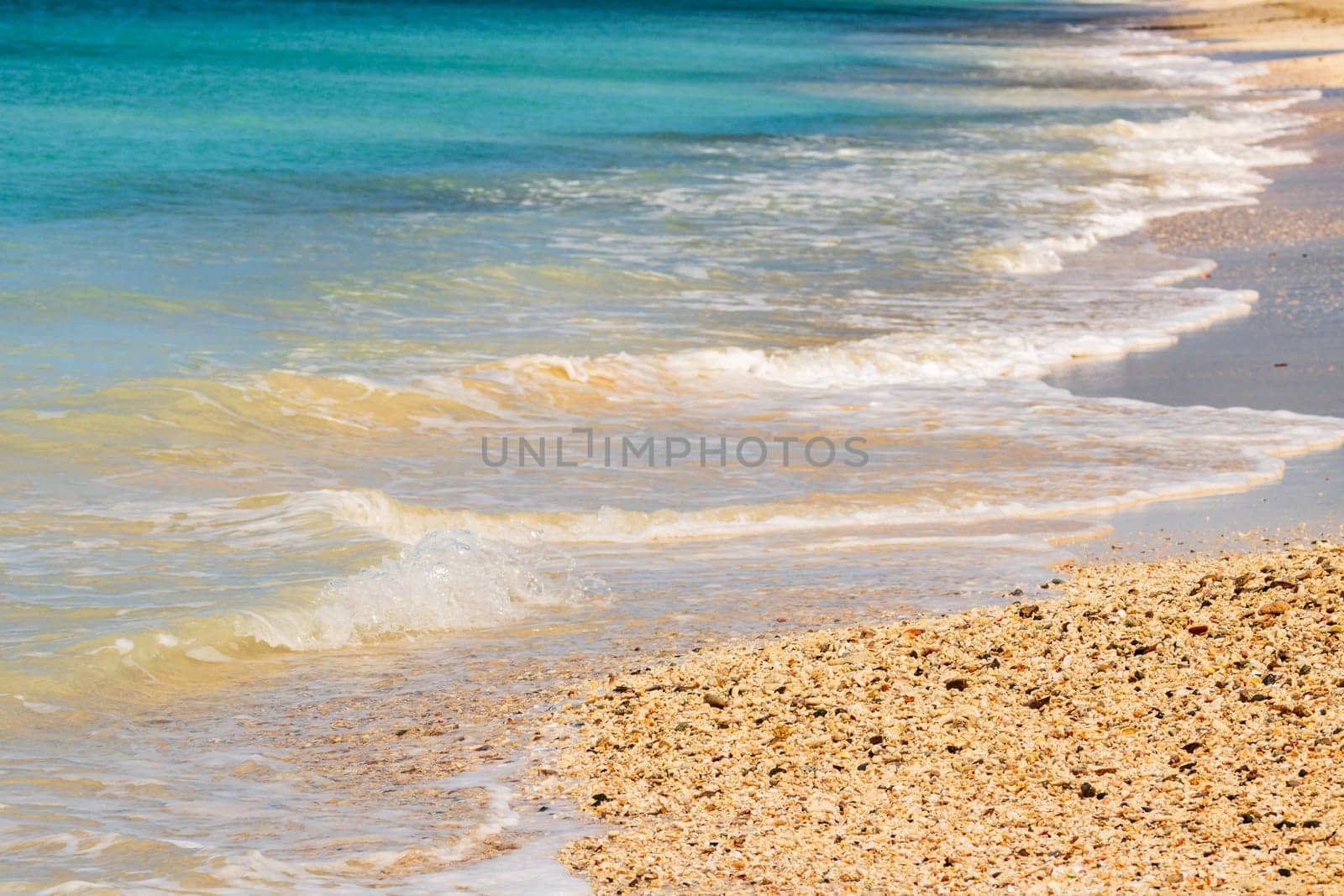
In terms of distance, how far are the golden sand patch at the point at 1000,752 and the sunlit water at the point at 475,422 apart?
0.53 metres

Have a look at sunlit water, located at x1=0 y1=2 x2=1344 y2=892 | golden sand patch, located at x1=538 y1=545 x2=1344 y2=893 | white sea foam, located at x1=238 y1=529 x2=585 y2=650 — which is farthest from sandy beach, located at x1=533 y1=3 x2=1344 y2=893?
white sea foam, located at x1=238 y1=529 x2=585 y2=650

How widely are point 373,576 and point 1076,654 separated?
2870 mm

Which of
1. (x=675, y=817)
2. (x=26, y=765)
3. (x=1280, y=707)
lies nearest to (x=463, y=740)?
(x=675, y=817)

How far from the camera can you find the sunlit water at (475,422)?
214 inches

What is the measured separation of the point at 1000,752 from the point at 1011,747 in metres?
0.05

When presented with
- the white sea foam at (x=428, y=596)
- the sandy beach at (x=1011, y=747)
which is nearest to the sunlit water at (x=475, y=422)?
the white sea foam at (x=428, y=596)

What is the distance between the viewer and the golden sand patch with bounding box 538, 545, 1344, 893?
12.6 ft

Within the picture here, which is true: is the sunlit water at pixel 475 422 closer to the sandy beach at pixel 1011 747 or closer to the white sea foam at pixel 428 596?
the white sea foam at pixel 428 596

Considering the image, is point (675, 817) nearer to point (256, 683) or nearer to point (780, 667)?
point (780, 667)

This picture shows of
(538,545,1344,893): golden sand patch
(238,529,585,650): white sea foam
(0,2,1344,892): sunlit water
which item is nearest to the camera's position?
(538,545,1344,893): golden sand patch

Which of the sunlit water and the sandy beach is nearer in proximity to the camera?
the sandy beach

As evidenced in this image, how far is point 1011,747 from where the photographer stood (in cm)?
454

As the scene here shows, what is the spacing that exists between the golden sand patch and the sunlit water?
1.73 ft

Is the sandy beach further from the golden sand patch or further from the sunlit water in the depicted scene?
the sunlit water
